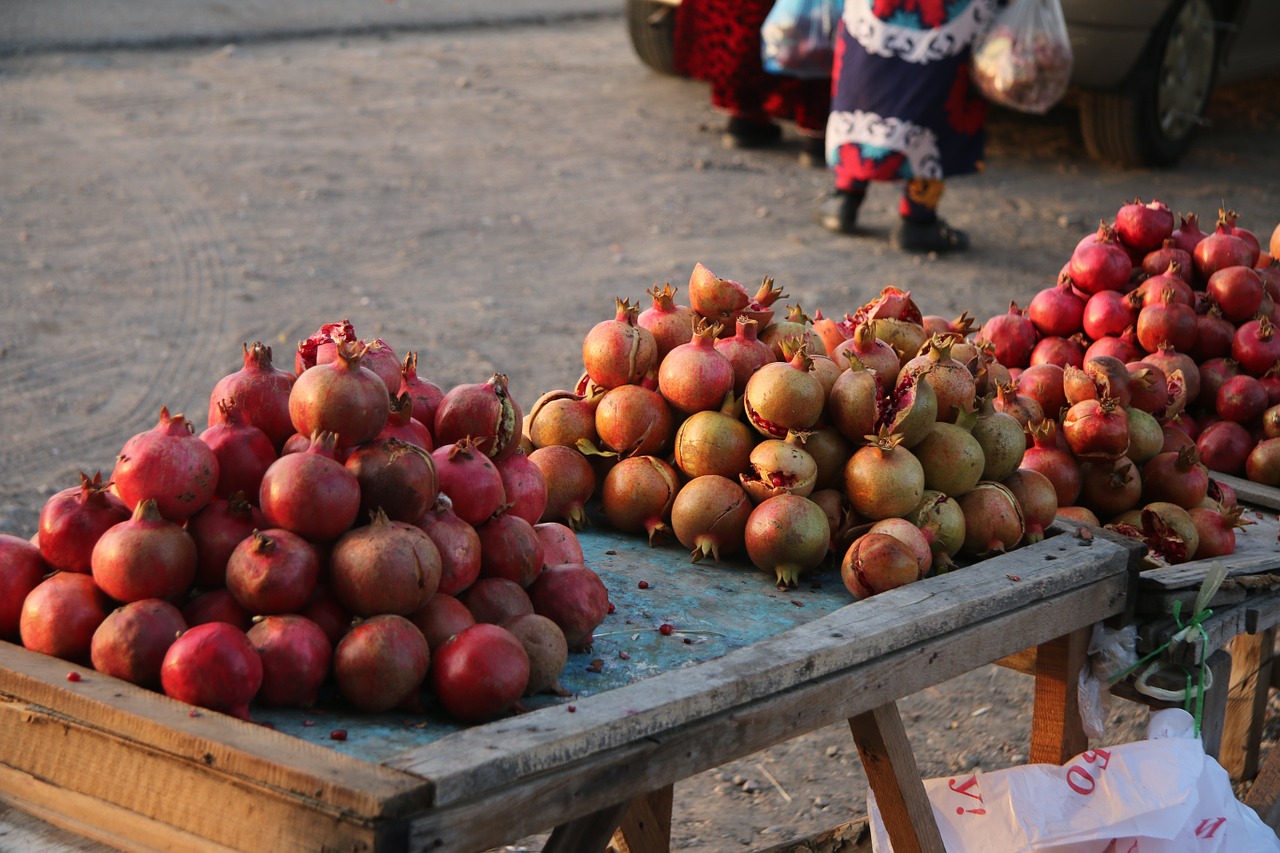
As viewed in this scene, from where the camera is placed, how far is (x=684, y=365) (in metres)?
2.25

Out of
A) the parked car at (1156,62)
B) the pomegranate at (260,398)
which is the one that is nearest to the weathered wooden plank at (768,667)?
the pomegranate at (260,398)

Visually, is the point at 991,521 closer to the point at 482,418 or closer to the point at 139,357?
the point at 482,418

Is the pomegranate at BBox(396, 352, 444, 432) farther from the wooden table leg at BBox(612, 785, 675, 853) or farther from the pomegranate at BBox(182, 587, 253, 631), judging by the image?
the wooden table leg at BBox(612, 785, 675, 853)

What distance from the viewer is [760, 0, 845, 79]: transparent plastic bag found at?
703cm

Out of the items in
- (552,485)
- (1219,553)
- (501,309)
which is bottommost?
(501,309)

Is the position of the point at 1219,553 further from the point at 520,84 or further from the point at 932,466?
the point at 520,84

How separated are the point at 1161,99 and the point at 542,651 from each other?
24.7 feet

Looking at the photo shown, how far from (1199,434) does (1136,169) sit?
613 cm

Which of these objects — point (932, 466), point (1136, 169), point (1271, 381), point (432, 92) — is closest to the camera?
point (932, 466)

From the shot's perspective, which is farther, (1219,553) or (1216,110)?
(1216,110)

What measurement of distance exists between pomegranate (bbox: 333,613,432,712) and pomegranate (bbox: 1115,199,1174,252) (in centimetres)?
203

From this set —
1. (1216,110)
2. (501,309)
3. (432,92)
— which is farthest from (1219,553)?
(1216,110)

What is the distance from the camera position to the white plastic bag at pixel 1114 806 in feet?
6.84

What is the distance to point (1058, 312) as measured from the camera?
2.94 m
